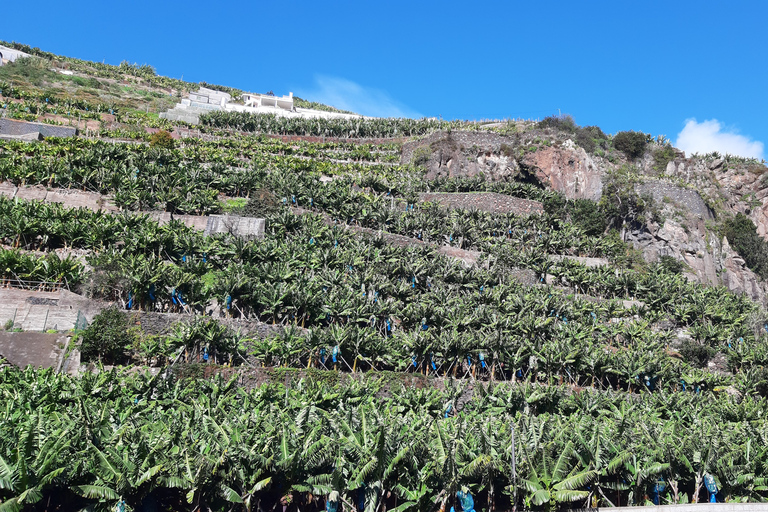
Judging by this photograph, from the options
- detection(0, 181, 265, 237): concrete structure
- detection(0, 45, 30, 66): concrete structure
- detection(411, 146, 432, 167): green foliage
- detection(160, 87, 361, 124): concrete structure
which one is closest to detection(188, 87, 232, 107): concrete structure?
detection(160, 87, 361, 124): concrete structure

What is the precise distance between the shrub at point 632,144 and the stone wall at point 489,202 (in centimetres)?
1637

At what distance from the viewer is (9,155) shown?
36.8 metres

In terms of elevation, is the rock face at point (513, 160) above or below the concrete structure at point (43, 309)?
above

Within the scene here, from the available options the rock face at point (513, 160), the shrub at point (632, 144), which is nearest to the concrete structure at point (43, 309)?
the rock face at point (513, 160)

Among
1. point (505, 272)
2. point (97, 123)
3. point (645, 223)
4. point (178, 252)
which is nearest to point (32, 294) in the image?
point (178, 252)

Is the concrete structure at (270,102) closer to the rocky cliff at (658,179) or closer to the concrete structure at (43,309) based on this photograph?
the rocky cliff at (658,179)

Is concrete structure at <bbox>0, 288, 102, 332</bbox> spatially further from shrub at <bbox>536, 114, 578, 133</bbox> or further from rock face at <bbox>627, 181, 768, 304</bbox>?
shrub at <bbox>536, 114, 578, 133</bbox>

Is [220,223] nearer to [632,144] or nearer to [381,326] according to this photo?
[381,326]

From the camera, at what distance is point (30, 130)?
152 feet

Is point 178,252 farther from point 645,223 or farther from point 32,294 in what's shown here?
point 645,223

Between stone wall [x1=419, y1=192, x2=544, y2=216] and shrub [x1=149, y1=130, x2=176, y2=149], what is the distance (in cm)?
2159

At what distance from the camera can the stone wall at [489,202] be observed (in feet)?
151

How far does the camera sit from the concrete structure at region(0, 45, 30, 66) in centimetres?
6988

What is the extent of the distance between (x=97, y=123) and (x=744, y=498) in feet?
187
